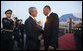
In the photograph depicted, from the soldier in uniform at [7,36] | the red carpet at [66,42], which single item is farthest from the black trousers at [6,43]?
the red carpet at [66,42]

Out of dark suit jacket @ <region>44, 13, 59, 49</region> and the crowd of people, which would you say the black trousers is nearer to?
the crowd of people

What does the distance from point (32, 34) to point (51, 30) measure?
496 mm

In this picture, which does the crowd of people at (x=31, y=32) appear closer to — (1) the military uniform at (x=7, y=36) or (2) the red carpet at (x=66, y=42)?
(1) the military uniform at (x=7, y=36)

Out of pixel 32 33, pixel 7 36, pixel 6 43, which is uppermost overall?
pixel 32 33

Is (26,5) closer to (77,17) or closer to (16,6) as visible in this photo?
(16,6)

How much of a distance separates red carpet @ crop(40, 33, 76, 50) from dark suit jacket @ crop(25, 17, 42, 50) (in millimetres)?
692

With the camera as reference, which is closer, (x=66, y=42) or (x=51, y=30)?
(x=51, y=30)

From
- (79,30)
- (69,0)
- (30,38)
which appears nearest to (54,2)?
(69,0)

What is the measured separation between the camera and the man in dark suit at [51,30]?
2.37 meters

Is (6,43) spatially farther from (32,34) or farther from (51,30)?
(51,30)

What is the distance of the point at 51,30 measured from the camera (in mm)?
2467

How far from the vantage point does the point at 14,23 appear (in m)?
2.97

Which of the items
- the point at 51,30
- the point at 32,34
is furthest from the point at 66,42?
the point at 32,34

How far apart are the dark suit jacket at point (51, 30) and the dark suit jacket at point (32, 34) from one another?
9.6 inches
